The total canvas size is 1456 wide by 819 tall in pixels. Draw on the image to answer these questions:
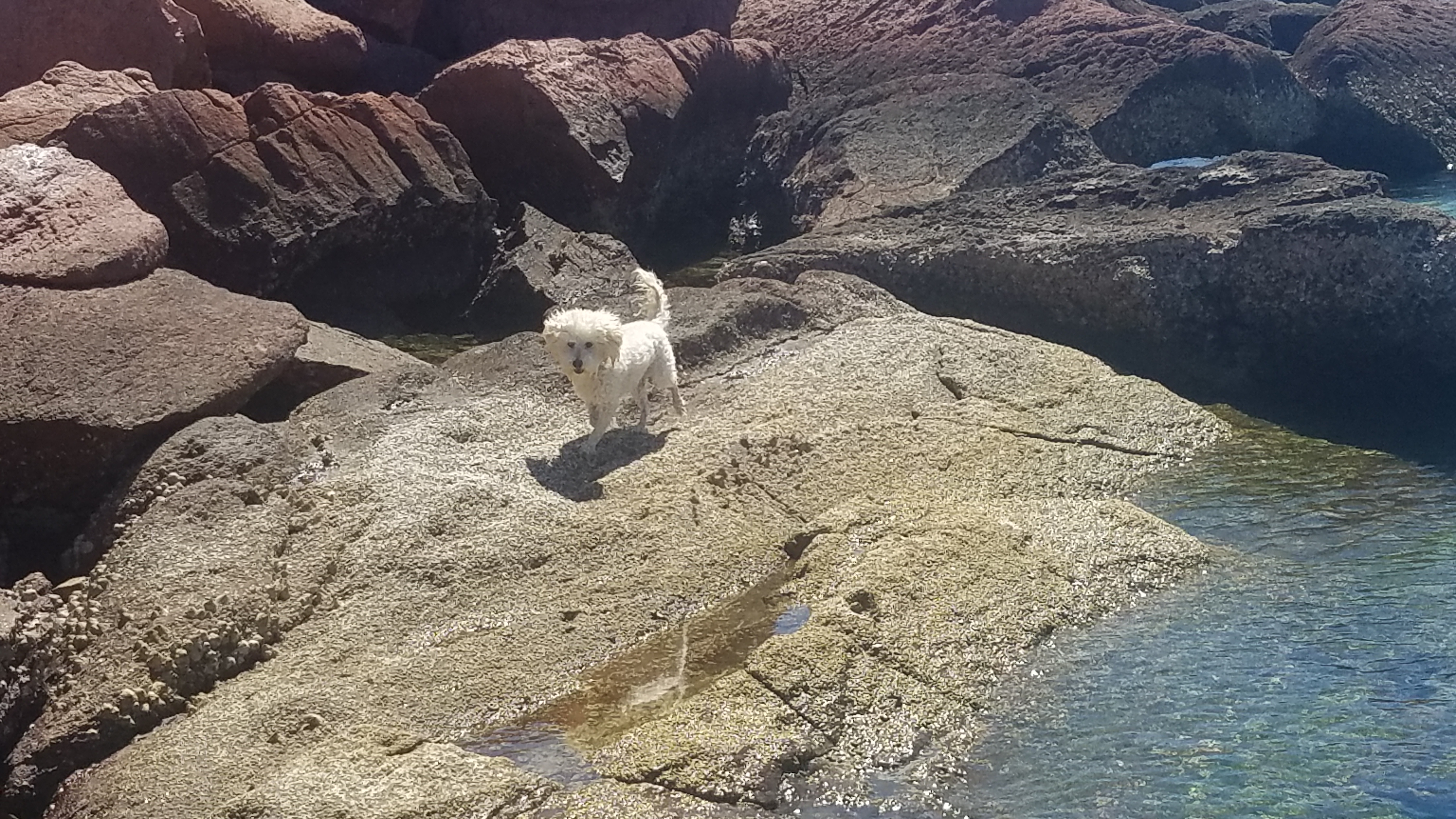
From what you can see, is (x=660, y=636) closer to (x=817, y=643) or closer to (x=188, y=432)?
(x=817, y=643)

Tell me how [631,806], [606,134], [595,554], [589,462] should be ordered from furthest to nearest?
[606,134] < [589,462] < [595,554] < [631,806]

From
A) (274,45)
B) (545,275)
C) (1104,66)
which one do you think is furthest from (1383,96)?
(274,45)

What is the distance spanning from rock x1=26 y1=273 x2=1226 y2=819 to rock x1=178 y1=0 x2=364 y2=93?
395 inches

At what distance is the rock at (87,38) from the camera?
15.6 meters

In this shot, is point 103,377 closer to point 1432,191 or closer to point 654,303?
point 654,303

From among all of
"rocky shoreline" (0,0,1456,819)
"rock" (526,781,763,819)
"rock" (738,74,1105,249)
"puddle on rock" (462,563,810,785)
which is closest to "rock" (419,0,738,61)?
"rocky shoreline" (0,0,1456,819)

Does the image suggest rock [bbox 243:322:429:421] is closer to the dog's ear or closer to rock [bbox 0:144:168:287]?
rock [bbox 0:144:168:287]

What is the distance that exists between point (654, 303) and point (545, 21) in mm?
13331

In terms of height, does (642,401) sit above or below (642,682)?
above

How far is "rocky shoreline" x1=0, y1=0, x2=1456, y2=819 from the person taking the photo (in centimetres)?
612

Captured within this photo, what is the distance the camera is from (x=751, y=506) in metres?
7.95

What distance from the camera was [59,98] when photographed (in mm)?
13164

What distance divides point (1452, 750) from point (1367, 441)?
14.3 feet

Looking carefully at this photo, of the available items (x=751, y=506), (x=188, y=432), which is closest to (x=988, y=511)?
(x=751, y=506)
